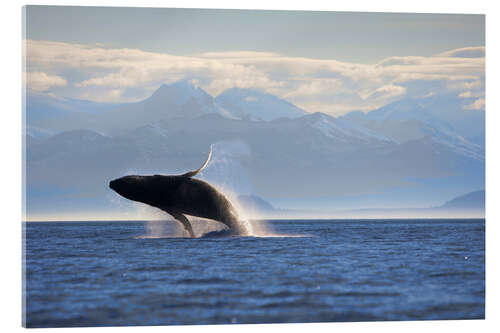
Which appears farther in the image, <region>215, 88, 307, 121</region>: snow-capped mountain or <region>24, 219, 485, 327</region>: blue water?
<region>215, 88, 307, 121</region>: snow-capped mountain

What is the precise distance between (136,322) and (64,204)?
4204 centimetres

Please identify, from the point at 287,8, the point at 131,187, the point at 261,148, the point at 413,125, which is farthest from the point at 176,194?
the point at 261,148

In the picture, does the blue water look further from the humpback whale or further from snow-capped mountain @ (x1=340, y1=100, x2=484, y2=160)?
snow-capped mountain @ (x1=340, y1=100, x2=484, y2=160)

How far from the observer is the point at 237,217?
27062mm

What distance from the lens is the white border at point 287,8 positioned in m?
15.0

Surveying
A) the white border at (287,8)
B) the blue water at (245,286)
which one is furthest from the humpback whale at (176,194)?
the white border at (287,8)

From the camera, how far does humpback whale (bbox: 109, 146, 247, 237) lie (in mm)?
24312

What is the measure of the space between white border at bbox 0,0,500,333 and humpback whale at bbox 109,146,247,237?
21.0 ft

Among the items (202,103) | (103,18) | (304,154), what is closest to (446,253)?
(103,18)

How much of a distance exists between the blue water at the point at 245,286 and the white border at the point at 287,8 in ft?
0.75

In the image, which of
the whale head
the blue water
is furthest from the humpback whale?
the blue water

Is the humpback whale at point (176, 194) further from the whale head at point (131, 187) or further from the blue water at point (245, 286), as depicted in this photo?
the blue water at point (245, 286)

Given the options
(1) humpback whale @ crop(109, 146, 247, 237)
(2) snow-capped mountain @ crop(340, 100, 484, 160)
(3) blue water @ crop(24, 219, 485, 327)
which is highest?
(2) snow-capped mountain @ crop(340, 100, 484, 160)

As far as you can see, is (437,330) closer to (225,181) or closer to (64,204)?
(225,181)
